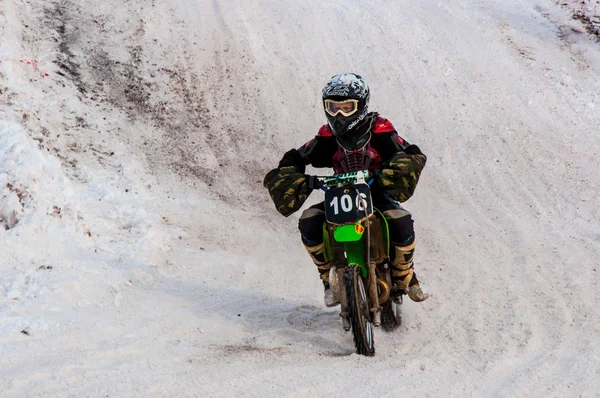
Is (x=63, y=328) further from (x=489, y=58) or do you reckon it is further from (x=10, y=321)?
(x=489, y=58)

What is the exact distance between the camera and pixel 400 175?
16.8ft

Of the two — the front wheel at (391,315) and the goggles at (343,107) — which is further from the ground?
the goggles at (343,107)

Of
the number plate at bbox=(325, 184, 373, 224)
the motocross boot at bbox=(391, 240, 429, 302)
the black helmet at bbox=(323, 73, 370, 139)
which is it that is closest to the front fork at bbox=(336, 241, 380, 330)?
the number plate at bbox=(325, 184, 373, 224)

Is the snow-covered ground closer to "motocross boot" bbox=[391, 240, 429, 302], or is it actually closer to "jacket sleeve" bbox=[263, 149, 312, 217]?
"motocross boot" bbox=[391, 240, 429, 302]

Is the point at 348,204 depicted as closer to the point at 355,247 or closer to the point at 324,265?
the point at 355,247

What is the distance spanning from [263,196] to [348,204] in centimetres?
425

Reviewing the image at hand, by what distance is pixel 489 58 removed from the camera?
11.9 metres

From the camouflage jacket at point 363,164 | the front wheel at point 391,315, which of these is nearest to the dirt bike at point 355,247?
the camouflage jacket at point 363,164

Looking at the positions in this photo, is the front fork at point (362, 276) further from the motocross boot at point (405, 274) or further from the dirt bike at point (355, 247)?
the motocross boot at point (405, 274)

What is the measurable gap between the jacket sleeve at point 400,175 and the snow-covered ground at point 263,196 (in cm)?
128

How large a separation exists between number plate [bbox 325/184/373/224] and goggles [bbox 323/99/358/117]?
2.29ft

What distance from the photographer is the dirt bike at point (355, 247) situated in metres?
4.89

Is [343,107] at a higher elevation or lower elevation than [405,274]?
higher

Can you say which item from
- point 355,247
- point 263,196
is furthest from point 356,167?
point 263,196
